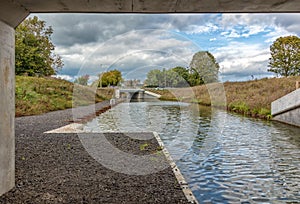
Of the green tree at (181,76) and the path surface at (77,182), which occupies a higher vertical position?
the green tree at (181,76)

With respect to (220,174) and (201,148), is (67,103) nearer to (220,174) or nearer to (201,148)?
(201,148)

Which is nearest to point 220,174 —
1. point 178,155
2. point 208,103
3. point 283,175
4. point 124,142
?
point 283,175

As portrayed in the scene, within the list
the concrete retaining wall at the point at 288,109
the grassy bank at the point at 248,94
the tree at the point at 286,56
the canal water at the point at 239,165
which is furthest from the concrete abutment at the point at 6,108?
the tree at the point at 286,56

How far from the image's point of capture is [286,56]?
34.7 metres

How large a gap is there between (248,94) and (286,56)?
1382cm

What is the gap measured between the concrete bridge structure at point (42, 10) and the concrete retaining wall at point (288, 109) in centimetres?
1034

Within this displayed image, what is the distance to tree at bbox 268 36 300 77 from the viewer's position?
33.9 m

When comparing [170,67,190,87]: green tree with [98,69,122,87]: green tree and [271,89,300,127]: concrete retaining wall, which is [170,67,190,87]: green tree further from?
[271,89,300,127]: concrete retaining wall

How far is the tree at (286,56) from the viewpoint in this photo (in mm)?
33906

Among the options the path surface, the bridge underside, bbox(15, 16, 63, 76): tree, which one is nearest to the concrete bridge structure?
the bridge underside

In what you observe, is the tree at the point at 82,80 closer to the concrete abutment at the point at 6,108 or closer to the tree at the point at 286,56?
the tree at the point at 286,56

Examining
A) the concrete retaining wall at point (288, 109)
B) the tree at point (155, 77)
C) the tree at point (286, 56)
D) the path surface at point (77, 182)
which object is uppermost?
the tree at point (286, 56)

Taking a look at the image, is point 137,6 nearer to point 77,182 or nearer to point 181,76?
point 77,182

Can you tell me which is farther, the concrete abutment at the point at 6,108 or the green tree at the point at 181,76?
the green tree at the point at 181,76
